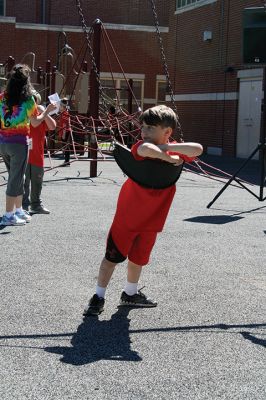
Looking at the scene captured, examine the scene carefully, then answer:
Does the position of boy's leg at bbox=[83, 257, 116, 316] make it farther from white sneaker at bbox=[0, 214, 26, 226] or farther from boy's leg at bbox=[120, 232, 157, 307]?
white sneaker at bbox=[0, 214, 26, 226]

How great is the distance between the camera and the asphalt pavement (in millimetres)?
3477

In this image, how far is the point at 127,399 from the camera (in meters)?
3.27

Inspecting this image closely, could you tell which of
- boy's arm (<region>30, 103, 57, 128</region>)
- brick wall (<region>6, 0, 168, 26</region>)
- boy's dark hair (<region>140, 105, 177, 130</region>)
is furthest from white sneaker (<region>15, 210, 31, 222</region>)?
brick wall (<region>6, 0, 168, 26</region>)

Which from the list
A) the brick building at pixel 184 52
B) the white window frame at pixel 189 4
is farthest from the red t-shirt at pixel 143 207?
the white window frame at pixel 189 4

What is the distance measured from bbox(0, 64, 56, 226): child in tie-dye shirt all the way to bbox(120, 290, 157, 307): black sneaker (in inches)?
132

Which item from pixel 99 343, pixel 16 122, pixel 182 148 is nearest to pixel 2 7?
pixel 16 122

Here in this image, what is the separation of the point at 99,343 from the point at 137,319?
558 mm

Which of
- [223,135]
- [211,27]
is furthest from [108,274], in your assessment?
[211,27]

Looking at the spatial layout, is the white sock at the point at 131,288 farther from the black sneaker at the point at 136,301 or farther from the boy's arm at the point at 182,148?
the boy's arm at the point at 182,148

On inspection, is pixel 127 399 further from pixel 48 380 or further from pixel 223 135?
pixel 223 135

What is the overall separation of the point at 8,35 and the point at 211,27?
36.7 feet

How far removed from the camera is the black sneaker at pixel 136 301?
189 inches

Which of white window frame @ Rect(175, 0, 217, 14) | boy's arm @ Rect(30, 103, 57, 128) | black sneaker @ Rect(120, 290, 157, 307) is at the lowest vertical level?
black sneaker @ Rect(120, 290, 157, 307)

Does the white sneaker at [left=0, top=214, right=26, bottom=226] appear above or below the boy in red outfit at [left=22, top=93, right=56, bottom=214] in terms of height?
below
